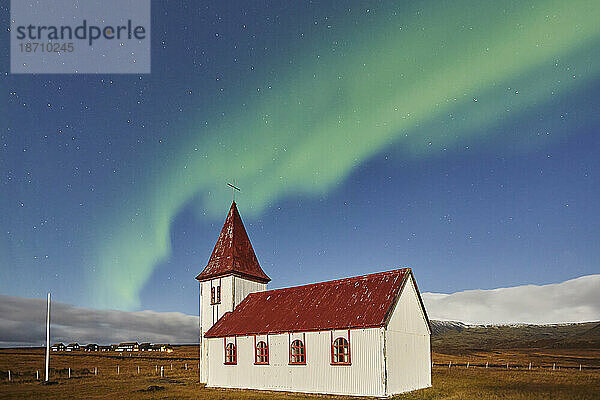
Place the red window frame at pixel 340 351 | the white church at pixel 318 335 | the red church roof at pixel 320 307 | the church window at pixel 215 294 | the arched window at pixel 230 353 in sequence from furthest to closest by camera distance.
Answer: the church window at pixel 215 294, the arched window at pixel 230 353, the red church roof at pixel 320 307, the red window frame at pixel 340 351, the white church at pixel 318 335

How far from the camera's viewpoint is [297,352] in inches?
1104

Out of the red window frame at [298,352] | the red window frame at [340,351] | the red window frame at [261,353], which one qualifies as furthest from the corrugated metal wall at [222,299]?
the red window frame at [340,351]

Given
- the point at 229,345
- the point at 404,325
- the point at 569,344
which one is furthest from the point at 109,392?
the point at 569,344

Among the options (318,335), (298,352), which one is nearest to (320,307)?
(318,335)

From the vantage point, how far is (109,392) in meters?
30.0

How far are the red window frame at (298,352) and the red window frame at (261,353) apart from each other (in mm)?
1999

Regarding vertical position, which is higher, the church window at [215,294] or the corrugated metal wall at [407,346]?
the church window at [215,294]

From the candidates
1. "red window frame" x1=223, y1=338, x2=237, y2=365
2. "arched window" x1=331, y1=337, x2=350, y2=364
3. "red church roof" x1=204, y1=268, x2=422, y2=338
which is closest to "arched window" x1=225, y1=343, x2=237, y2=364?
"red window frame" x1=223, y1=338, x2=237, y2=365

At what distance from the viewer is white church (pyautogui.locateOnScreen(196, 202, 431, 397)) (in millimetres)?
25266

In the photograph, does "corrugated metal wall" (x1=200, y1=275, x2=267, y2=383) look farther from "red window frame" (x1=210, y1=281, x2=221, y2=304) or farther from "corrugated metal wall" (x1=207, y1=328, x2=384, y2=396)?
"corrugated metal wall" (x1=207, y1=328, x2=384, y2=396)

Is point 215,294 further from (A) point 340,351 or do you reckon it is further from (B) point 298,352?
(A) point 340,351

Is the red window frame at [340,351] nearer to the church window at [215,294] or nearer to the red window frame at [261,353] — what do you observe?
the red window frame at [261,353]

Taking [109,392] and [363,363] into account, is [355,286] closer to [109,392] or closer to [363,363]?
[363,363]

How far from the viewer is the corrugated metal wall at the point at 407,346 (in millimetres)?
25281
